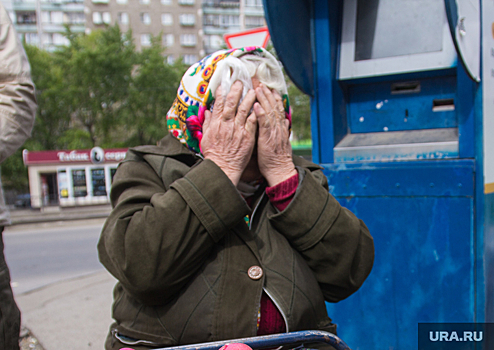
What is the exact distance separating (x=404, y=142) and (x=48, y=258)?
7575mm

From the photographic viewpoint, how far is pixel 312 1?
7.02 feet

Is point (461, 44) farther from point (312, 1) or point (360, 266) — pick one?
point (360, 266)

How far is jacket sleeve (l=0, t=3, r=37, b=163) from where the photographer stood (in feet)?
5.33

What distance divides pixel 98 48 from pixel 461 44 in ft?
81.7

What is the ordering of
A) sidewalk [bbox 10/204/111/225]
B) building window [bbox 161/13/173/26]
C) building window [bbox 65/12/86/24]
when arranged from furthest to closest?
building window [bbox 161/13/173/26] < building window [bbox 65/12/86/24] < sidewalk [bbox 10/204/111/225]

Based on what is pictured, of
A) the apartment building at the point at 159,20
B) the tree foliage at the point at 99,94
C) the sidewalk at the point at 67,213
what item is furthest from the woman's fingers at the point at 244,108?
the apartment building at the point at 159,20

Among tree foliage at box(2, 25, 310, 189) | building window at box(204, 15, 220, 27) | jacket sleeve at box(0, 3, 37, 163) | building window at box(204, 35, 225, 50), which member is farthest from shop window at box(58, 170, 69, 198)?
building window at box(204, 15, 220, 27)

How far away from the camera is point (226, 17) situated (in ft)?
147

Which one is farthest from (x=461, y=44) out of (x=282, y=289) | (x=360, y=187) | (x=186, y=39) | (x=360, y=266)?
(x=186, y=39)

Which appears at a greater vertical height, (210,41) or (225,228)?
(210,41)

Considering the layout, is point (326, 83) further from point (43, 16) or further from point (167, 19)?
point (43, 16)

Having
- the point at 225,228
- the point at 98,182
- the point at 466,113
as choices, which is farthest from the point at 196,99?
the point at 98,182

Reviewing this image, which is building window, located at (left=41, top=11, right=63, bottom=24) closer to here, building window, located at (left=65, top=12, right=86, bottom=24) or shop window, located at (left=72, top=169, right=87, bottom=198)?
building window, located at (left=65, top=12, right=86, bottom=24)

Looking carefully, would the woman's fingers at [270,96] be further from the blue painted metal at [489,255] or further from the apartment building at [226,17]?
the apartment building at [226,17]
